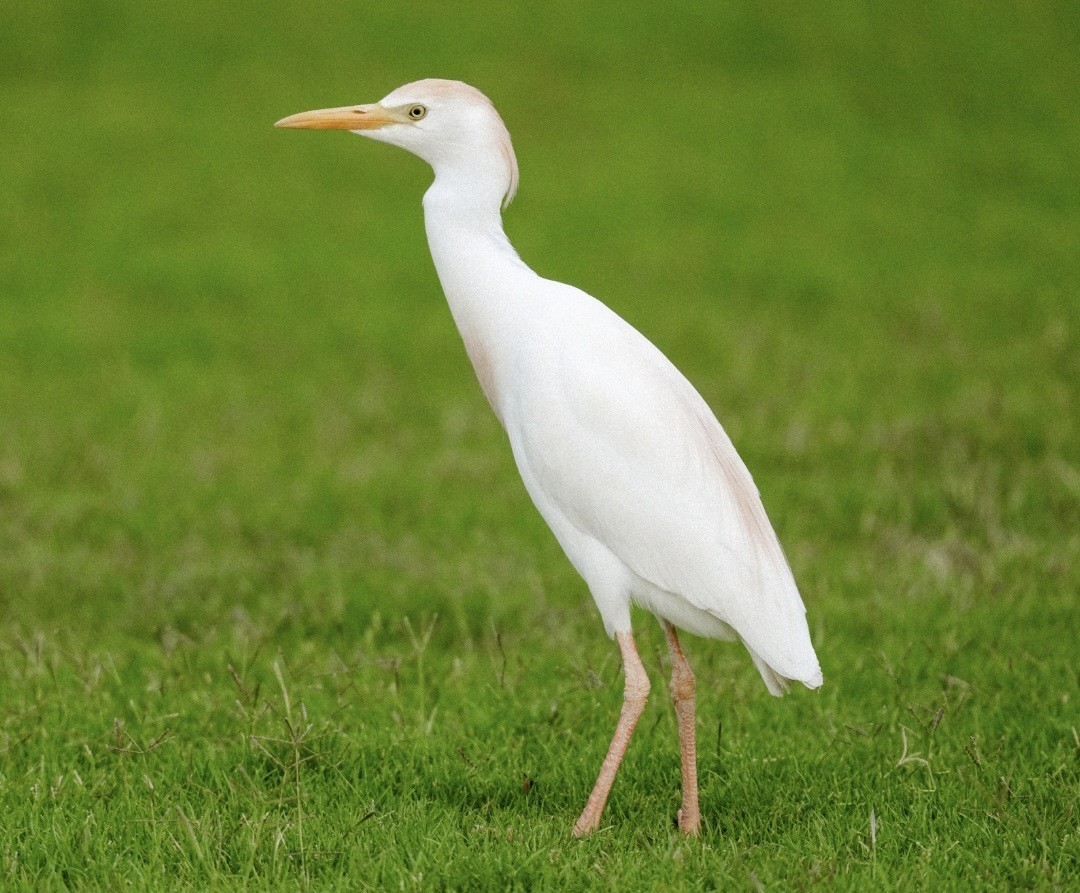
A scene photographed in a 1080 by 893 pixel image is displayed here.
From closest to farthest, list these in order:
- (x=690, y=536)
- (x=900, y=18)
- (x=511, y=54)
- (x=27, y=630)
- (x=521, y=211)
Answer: (x=690, y=536) < (x=27, y=630) < (x=521, y=211) < (x=511, y=54) < (x=900, y=18)

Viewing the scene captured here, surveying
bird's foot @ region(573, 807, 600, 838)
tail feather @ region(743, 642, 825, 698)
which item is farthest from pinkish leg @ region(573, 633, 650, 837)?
tail feather @ region(743, 642, 825, 698)

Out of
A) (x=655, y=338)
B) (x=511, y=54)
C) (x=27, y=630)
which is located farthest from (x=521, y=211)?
(x=27, y=630)

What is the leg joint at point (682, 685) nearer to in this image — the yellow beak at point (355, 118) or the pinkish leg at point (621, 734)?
the pinkish leg at point (621, 734)

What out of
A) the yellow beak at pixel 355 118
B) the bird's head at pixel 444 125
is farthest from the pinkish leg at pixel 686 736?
the yellow beak at pixel 355 118

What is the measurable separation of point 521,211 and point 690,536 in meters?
9.82

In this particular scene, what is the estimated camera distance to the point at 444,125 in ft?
14.0

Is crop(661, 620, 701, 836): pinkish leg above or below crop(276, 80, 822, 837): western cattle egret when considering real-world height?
below

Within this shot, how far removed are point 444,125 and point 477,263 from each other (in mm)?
425

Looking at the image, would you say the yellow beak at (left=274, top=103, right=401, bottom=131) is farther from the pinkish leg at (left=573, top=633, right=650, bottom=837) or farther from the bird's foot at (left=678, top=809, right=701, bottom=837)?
the bird's foot at (left=678, top=809, right=701, bottom=837)

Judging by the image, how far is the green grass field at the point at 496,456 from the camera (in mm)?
4031

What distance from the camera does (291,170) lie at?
48.5ft

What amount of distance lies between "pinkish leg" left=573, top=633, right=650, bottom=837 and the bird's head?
1.44m

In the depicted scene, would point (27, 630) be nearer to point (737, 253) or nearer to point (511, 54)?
point (737, 253)

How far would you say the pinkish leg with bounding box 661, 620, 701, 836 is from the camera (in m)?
3.97
